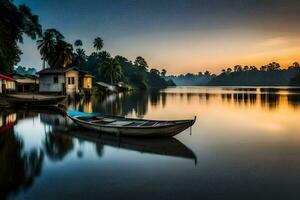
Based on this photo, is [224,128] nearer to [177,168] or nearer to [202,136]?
[202,136]

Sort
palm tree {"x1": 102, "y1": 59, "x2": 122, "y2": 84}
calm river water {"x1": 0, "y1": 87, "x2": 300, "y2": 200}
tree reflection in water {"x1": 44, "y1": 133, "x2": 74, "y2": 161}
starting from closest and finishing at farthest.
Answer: calm river water {"x1": 0, "y1": 87, "x2": 300, "y2": 200} < tree reflection in water {"x1": 44, "y1": 133, "x2": 74, "y2": 161} < palm tree {"x1": 102, "y1": 59, "x2": 122, "y2": 84}

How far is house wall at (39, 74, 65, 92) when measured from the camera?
42.3 m

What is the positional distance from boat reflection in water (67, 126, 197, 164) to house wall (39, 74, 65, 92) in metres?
28.9

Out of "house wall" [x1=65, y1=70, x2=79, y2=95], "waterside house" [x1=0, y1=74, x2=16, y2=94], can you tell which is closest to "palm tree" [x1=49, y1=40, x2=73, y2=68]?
"house wall" [x1=65, y1=70, x2=79, y2=95]

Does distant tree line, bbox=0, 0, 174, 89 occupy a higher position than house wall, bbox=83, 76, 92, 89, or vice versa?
distant tree line, bbox=0, 0, 174, 89

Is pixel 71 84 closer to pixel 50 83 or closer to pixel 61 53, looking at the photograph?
pixel 50 83

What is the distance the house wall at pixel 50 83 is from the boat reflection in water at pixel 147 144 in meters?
28.9

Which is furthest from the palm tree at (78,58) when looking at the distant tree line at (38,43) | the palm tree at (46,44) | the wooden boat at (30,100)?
the wooden boat at (30,100)

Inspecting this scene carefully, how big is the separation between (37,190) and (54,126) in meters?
12.1

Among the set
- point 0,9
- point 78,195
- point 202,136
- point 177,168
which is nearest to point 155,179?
point 177,168

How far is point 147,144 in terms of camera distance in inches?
527

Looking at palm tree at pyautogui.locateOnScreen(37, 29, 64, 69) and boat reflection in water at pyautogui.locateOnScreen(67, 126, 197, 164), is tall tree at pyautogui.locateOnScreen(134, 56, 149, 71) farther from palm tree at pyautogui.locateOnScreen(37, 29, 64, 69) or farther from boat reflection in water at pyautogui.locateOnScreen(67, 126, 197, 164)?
boat reflection in water at pyautogui.locateOnScreen(67, 126, 197, 164)

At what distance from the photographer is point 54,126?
63.1 feet

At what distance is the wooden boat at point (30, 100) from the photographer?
30516 mm
